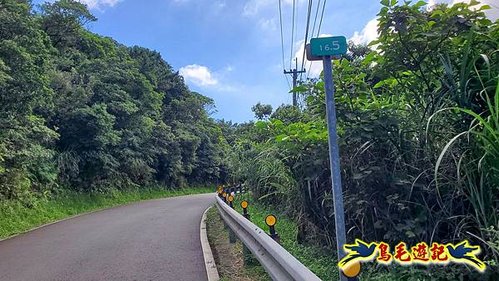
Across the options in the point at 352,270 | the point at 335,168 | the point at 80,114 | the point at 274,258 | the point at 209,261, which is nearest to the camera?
the point at 352,270

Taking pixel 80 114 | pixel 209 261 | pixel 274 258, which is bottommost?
pixel 209 261

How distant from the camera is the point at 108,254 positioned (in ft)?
23.6

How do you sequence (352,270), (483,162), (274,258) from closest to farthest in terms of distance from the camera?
(352,270)
(483,162)
(274,258)

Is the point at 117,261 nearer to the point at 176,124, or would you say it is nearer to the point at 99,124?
the point at 99,124

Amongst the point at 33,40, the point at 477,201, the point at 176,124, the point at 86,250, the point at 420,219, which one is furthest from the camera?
the point at 176,124

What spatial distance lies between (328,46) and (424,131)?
1.51 metres

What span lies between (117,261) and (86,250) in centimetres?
156

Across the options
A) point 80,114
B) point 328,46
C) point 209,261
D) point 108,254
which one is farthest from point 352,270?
point 80,114

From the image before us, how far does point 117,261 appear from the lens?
6.57 meters

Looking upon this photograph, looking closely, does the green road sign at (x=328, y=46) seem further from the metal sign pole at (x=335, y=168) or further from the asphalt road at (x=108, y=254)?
the asphalt road at (x=108, y=254)

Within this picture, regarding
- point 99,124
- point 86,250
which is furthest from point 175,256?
point 99,124

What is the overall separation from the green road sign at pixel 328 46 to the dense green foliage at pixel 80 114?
10.9 metres

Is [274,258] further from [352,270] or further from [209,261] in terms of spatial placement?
[209,261]

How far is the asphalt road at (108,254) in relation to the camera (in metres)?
5.79
